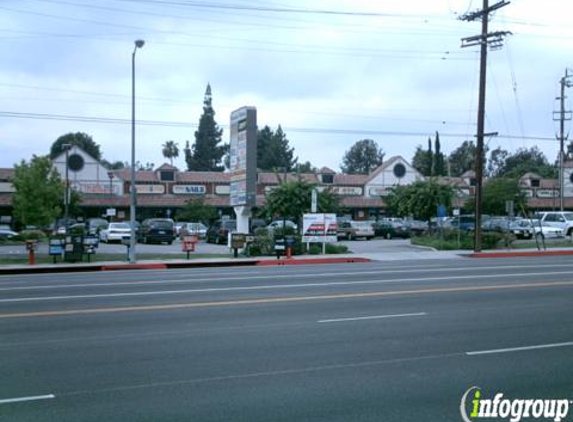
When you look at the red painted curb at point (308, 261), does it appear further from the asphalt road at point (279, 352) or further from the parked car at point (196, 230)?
the parked car at point (196, 230)

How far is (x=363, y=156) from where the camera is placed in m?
143

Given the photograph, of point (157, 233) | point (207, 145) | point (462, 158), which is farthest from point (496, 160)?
point (157, 233)

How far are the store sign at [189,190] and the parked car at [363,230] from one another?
24339 mm

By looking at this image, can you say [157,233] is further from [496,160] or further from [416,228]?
[496,160]

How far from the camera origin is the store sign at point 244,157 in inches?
1283

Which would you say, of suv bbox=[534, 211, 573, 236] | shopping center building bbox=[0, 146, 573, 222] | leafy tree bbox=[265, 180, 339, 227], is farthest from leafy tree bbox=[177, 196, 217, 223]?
suv bbox=[534, 211, 573, 236]

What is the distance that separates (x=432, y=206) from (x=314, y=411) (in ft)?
118

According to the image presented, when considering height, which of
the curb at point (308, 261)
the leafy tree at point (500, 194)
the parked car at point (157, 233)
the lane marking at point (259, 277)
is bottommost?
the curb at point (308, 261)

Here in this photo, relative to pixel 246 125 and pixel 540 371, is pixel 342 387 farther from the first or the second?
pixel 246 125

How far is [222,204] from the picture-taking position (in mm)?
68250

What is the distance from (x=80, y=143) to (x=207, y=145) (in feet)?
66.2

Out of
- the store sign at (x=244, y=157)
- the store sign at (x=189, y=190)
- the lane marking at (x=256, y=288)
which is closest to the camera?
the lane marking at (x=256, y=288)

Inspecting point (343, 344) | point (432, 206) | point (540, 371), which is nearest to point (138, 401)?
point (343, 344)

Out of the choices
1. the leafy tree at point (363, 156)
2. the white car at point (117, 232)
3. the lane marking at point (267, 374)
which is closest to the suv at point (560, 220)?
the white car at point (117, 232)
